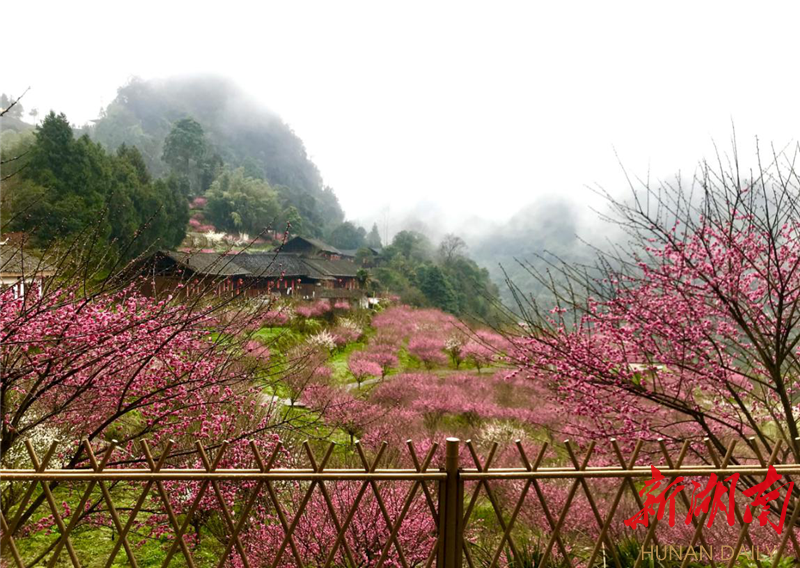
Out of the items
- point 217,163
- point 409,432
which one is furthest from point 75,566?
point 217,163

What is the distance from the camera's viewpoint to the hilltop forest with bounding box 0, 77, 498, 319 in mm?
14586

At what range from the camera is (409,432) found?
8.09 meters

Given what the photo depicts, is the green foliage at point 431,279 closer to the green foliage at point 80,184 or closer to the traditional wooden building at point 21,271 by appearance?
the green foliage at point 80,184

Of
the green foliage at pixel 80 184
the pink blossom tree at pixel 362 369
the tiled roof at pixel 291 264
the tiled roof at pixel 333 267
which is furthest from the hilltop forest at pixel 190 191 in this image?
the pink blossom tree at pixel 362 369

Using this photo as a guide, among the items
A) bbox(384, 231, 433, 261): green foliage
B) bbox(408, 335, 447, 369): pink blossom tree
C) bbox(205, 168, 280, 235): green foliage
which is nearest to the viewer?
bbox(408, 335, 447, 369): pink blossom tree

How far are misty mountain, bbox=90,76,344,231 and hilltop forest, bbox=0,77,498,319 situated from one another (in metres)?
0.28

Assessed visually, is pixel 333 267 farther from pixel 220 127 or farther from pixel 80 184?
pixel 220 127

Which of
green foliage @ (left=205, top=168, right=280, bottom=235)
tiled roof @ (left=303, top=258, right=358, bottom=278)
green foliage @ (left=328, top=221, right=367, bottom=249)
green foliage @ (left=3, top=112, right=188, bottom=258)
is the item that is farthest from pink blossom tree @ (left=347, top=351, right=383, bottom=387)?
green foliage @ (left=328, top=221, right=367, bottom=249)

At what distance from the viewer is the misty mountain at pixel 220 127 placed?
70250 millimetres

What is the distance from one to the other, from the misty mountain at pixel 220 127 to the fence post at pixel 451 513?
199ft

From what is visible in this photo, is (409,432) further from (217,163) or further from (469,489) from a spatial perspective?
(217,163)

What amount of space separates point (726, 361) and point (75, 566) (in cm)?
511

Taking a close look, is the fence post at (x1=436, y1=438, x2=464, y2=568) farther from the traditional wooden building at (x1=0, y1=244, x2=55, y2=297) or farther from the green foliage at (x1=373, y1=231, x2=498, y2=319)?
the green foliage at (x1=373, y1=231, x2=498, y2=319)

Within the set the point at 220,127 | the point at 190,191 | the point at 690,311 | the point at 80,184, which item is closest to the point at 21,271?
the point at 690,311
